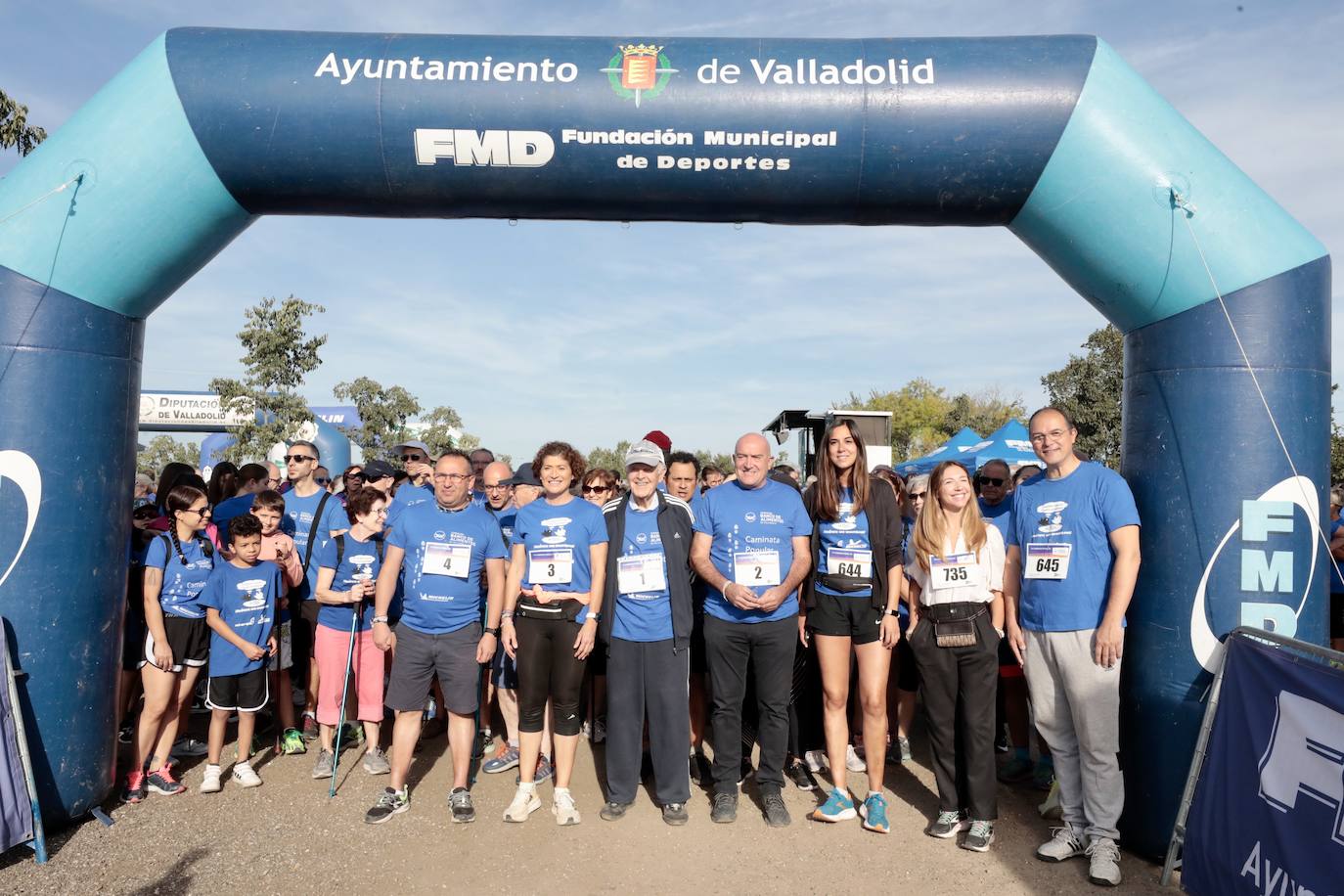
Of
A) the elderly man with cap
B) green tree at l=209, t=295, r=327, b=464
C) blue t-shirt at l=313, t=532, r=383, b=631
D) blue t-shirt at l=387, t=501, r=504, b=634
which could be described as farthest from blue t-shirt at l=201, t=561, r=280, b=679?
green tree at l=209, t=295, r=327, b=464

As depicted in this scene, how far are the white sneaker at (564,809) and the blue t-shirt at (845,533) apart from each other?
1738 millimetres

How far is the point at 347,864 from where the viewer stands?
3.90m

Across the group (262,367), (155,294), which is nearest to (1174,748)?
(155,294)

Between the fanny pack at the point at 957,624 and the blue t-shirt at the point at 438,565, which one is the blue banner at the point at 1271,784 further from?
the blue t-shirt at the point at 438,565

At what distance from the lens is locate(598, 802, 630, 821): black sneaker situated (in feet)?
14.5

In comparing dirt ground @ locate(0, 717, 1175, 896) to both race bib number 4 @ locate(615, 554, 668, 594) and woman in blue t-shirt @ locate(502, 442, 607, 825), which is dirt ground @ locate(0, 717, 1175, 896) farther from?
race bib number 4 @ locate(615, 554, 668, 594)

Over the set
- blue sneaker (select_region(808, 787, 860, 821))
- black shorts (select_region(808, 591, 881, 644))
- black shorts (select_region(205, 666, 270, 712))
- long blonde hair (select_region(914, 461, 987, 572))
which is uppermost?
long blonde hair (select_region(914, 461, 987, 572))

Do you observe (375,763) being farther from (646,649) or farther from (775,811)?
(775,811)

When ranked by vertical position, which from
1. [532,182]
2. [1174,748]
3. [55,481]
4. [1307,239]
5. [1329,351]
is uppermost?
[532,182]

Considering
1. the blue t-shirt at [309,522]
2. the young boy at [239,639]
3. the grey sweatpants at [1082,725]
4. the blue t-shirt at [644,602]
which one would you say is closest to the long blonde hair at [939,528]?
the grey sweatpants at [1082,725]

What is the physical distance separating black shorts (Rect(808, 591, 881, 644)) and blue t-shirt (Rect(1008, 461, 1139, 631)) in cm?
78

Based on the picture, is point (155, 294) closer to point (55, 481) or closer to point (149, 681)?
point (55, 481)

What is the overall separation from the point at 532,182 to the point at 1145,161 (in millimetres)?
3009

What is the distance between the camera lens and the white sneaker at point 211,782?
4.66m
